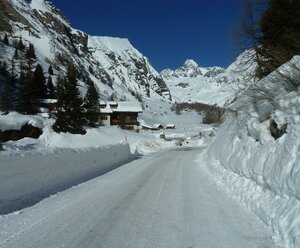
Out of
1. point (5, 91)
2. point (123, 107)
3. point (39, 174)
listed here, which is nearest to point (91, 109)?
point (5, 91)

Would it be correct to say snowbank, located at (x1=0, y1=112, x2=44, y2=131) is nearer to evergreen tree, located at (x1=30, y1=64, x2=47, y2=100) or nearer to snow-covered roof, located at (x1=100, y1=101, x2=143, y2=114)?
evergreen tree, located at (x1=30, y1=64, x2=47, y2=100)

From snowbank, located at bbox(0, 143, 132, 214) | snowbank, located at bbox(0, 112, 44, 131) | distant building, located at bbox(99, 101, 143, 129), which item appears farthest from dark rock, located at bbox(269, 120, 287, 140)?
distant building, located at bbox(99, 101, 143, 129)

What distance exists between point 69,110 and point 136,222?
49472 millimetres

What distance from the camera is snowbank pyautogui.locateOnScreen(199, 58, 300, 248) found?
265 inches

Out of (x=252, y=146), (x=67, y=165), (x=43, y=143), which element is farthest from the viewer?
(x=43, y=143)

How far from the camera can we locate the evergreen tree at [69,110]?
54750 mm

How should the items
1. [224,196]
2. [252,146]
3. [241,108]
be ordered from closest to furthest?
[224,196] < [252,146] < [241,108]

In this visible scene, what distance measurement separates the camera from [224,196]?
35.6 feet

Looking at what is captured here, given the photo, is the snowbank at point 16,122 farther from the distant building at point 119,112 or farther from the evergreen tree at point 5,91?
the distant building at point 119,112

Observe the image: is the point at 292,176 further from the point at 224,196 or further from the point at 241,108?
the point at 241,108

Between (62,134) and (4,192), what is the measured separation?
45.0 metres

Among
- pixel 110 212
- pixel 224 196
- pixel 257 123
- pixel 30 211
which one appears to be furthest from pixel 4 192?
pixel 257 123

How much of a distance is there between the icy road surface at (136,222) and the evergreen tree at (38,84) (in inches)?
2909

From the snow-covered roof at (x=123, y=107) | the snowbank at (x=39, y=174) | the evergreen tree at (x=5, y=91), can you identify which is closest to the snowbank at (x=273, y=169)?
the snowbank at (x=39, y=174)
